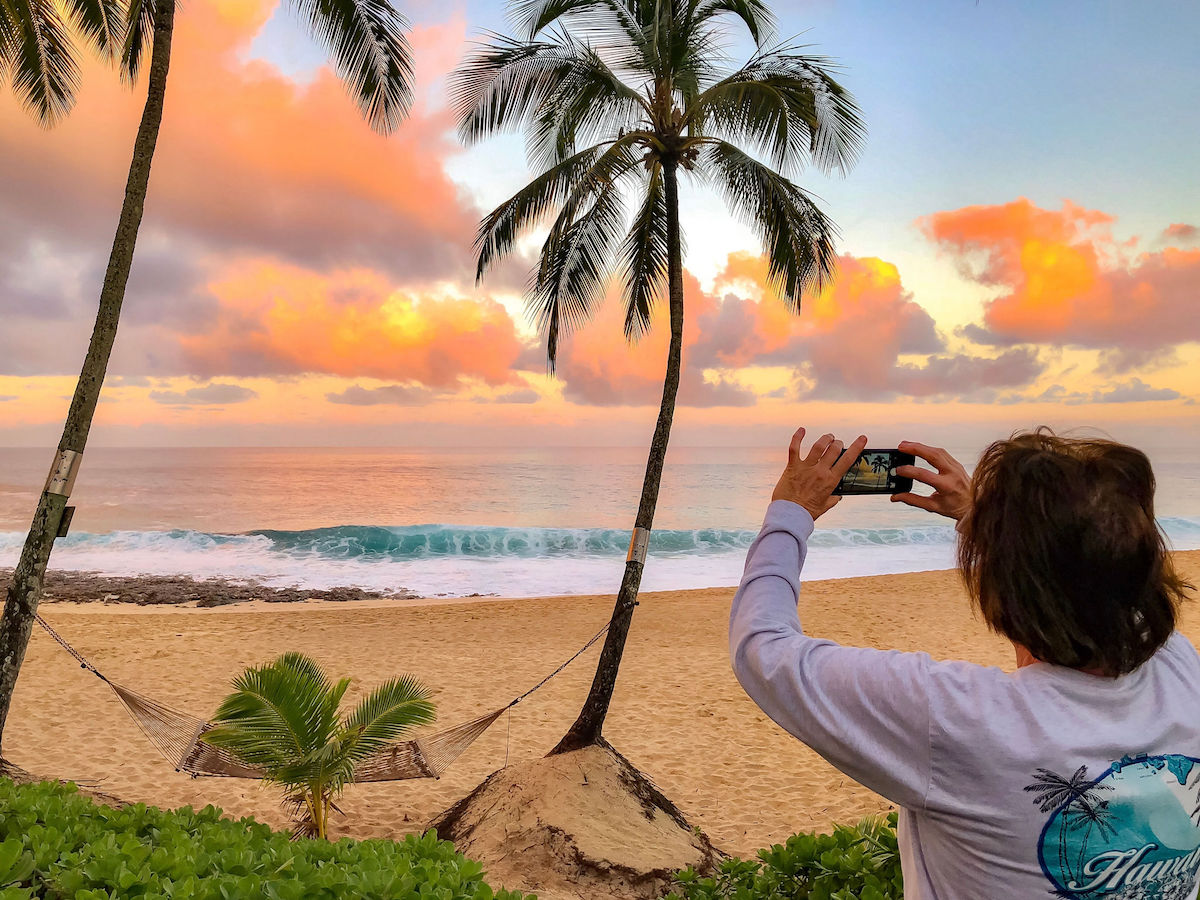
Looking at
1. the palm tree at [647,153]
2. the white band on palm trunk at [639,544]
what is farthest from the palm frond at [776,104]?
the white band on palm trunk at [639,544]

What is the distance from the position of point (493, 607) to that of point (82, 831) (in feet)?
35.3

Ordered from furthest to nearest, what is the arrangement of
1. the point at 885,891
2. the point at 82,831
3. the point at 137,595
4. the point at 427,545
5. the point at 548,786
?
1. the point at 427,545
2. the point at 137,595
3. the point at 548,786
4. the point at 82,831
5. the point at 885,891

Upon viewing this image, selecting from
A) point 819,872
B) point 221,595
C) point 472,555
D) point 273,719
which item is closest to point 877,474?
point 819,872

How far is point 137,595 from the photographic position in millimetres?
13844

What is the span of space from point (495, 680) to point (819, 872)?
6.81 m

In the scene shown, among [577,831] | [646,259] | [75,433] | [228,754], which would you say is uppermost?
[646,259]

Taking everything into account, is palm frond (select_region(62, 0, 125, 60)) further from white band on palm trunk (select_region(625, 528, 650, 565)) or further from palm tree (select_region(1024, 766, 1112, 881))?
palm tree (select_region(1024, 766, 1112, 881))

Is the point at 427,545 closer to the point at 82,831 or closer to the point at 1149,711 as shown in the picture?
the point at 82,831

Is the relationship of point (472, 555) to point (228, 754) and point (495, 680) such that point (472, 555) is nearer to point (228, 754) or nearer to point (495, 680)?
point (495, 680)

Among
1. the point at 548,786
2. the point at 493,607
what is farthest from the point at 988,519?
the point at 493,607

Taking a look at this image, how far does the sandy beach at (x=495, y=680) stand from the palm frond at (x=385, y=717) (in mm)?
1079

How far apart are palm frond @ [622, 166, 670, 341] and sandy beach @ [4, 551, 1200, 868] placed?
334 cm

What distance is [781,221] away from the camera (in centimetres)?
525

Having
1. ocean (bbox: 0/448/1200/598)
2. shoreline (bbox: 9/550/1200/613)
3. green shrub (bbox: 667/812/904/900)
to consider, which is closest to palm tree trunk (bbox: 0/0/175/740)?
green shrub (bbox: 667/812/904/900)
